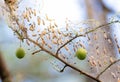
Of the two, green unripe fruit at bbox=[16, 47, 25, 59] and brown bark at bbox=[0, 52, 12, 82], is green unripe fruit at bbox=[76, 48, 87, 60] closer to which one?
green unripe fruit at bbox=[16, 47, 25, 59]

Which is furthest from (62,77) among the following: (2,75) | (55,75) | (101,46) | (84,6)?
(101,46)

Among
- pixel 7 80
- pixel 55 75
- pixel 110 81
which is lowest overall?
pixel 55 75

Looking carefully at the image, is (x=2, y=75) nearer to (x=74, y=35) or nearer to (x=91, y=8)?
(x=74, y=35)

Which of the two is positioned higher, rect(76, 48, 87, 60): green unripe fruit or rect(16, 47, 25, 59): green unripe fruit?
rect(76, 48, 87, 60): green unripe fruit

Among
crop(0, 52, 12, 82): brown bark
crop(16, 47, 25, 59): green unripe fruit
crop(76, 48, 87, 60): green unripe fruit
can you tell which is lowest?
crop(0, 52, 12, 82): brown bark

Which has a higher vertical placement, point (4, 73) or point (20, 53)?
point (20, 53)

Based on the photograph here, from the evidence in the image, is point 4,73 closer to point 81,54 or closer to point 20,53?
point 20,53

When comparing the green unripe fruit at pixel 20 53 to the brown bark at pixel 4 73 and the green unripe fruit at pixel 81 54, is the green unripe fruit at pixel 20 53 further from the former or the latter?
the brown bark at pixel 4 73

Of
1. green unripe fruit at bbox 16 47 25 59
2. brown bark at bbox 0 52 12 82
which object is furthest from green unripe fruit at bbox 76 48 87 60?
brown bark at bbox 0 52 12 82

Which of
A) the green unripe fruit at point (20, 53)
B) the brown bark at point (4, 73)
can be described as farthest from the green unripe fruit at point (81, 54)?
the brown bark at point (4, 73)

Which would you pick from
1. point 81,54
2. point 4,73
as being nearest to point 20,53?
point 81,54

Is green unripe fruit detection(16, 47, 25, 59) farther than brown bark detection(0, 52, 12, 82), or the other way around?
brown bark detection(0, 52, 12, 82)
